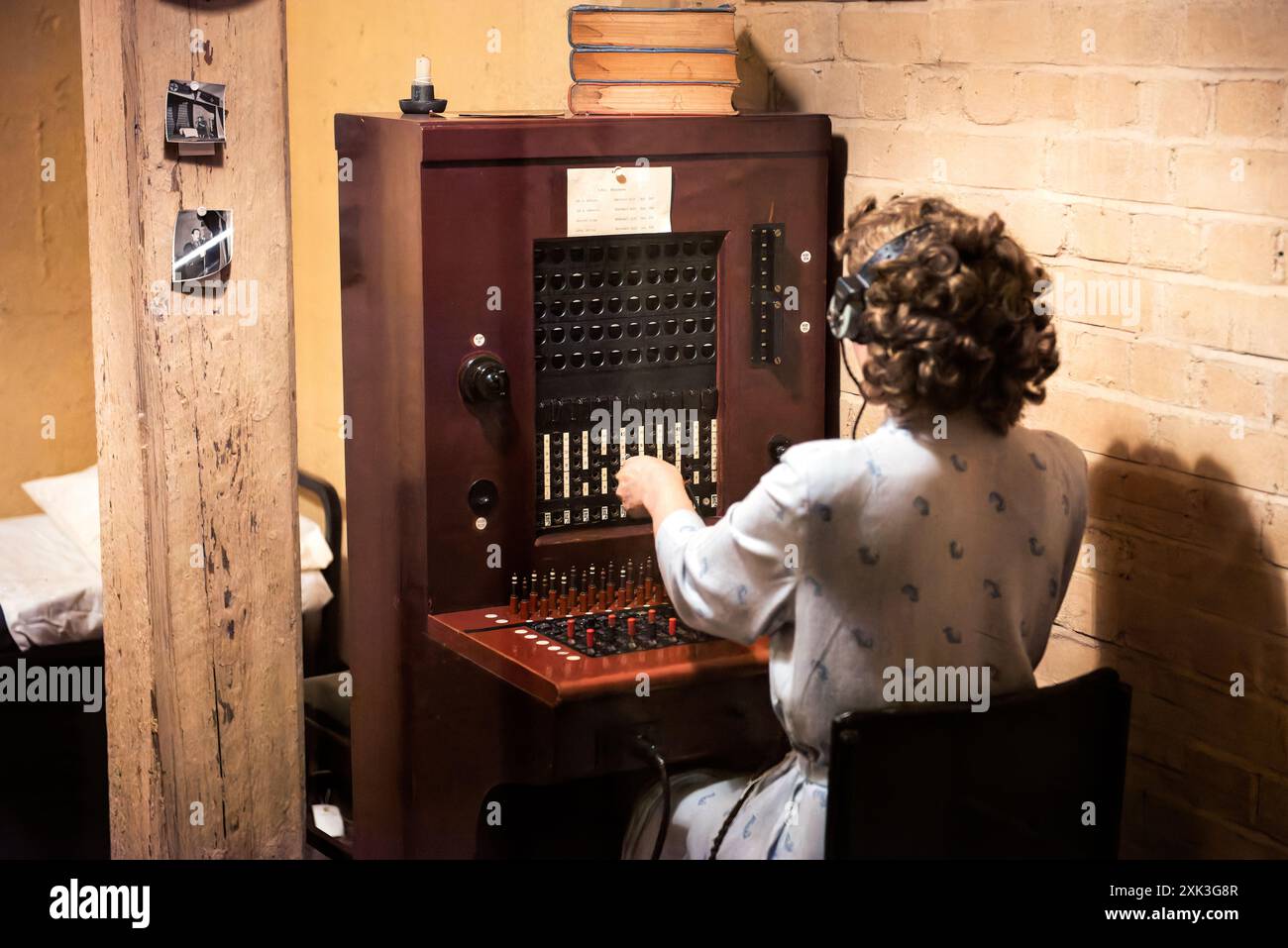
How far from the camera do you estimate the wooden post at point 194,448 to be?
2193mm

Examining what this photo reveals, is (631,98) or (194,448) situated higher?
(631,98)

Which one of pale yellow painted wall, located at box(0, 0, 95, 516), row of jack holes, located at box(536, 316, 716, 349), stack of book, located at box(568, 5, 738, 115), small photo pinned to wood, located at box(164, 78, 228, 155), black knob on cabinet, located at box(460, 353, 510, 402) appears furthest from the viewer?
pale yellow painted wall, located at box(0, 0, 95, 516)

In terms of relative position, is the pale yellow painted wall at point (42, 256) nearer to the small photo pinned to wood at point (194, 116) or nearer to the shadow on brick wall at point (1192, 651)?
the small photo pinned to wood at point (194, 116)

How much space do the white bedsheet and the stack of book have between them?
1.28 meters

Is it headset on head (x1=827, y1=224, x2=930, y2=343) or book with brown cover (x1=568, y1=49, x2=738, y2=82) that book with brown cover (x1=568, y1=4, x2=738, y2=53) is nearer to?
book with brown cover (x1=568, y1=49, x2=738, y2=82)

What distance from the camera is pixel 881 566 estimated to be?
6.28 feet

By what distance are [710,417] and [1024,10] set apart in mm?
879

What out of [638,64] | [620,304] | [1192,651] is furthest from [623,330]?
[1192,651]

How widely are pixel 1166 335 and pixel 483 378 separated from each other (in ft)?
3.55

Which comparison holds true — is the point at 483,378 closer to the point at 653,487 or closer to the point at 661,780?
the point at 653,487

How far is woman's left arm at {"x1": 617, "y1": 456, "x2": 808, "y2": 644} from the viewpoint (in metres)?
1.90

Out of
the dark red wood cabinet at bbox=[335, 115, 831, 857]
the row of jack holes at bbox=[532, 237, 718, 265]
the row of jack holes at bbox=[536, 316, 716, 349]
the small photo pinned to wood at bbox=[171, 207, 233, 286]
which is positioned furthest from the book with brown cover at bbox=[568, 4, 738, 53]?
the small photo pinned to wood at bbox=[171, 207, 233, 286]

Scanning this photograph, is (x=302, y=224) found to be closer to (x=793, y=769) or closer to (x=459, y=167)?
(x=459, y=167)
